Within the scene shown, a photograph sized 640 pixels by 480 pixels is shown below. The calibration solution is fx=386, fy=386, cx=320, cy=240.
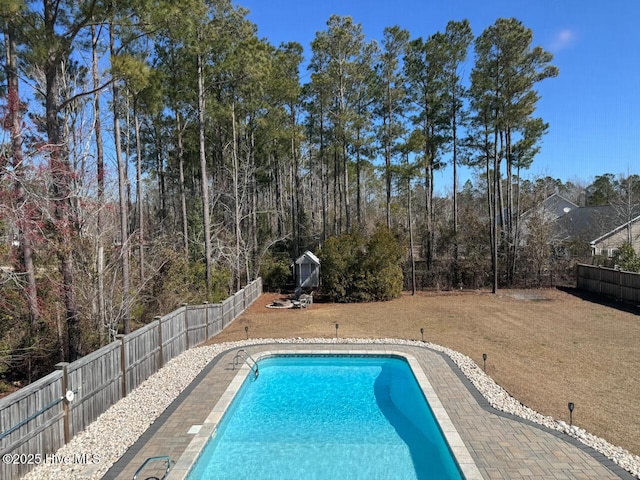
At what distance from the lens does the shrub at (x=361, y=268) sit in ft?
63.1

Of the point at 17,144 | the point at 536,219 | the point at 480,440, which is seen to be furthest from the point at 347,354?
the point at 536,219

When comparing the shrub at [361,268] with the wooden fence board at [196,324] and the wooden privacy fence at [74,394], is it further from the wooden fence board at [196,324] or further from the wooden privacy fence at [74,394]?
the wooden privacy fence at [74,394]

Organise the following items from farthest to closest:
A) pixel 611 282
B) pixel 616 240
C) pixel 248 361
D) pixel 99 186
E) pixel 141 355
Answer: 1. pixel 616 240
2. pixel 611 282
3. pixel 99 186
4. pixel 248 361
5. pixel 141 355

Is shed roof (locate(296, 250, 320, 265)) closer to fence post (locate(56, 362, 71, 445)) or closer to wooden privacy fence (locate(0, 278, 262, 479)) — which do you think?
wooden privacy fence (locate(0, 278, 262, 479))

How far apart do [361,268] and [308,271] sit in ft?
12.2

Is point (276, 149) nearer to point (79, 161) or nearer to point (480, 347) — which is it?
point (79, 161)

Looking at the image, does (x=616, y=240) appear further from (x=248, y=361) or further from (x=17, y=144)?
(x=17, y=144)

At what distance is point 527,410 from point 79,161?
497 inches

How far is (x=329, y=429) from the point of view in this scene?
23.4 feet

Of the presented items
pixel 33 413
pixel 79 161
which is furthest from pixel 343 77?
pixel 33 413

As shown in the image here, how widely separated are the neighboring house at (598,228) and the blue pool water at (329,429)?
69.1 ft

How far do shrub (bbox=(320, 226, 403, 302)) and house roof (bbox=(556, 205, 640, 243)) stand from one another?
1389 cm

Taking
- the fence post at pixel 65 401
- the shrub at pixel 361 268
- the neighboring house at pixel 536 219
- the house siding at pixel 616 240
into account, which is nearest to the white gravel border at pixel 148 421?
the fence post at pixel 65 401

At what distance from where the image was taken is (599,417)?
6676mm
